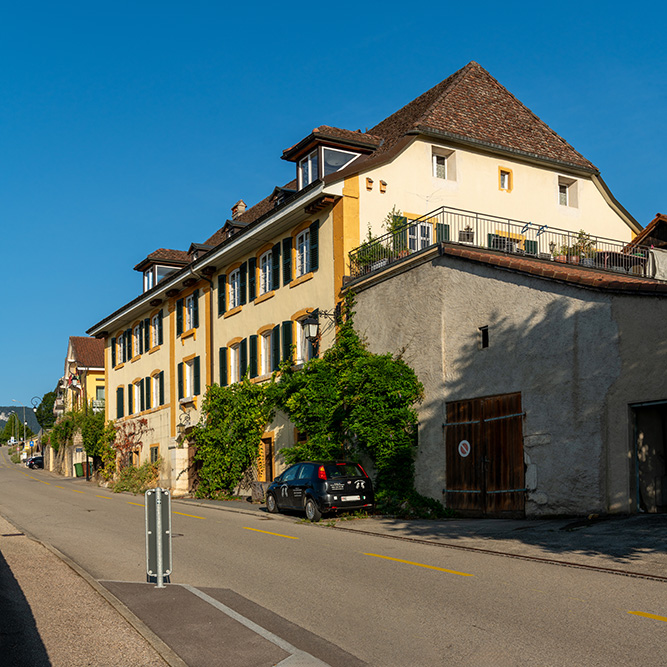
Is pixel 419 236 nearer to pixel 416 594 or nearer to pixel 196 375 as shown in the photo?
pixel 196 375

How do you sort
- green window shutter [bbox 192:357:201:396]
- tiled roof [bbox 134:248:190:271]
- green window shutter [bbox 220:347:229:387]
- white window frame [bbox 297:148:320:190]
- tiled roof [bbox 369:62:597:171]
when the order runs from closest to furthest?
white window frame [bbox 297:148:320:190] → tiled roof [bbox 369:62:597:171] → green window shutter [bbox 220:347:229:387] → green window shutter [bbox 192:357:201:396] → tiled roof [bbox 134:248:190:271]

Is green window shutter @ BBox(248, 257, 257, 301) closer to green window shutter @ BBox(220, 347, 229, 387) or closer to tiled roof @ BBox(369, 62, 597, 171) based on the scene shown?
green window shutter @ BBox(220, 347, 229, 387)

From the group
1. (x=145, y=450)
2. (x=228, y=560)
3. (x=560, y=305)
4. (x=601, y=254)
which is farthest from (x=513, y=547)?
(x=145, y=450)

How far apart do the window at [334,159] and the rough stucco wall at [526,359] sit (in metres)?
6.47

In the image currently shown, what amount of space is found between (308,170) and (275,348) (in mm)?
6388

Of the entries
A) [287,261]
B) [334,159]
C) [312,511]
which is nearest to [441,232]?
[334,159]

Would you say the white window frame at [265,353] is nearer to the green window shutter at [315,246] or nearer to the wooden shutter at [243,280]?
the wooden shutter at [243,280]

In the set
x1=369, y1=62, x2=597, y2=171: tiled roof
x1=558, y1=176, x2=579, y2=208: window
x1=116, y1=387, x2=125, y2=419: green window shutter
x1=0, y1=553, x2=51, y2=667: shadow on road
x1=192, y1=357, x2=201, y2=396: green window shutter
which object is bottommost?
x1=0, y1=553, x2=51, y2=667: shadow on road

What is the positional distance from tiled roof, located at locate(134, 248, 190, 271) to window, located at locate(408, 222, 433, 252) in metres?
21.1

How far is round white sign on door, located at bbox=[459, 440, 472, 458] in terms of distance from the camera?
66.5 feet

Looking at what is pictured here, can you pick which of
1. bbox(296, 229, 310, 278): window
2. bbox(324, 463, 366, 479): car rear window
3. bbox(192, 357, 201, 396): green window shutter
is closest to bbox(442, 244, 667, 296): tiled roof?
bbox(324, 463, 366, 479): car rear window

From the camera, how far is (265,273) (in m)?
31.1

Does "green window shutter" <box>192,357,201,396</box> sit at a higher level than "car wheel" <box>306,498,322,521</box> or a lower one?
higher

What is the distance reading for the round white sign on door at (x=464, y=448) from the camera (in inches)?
798
